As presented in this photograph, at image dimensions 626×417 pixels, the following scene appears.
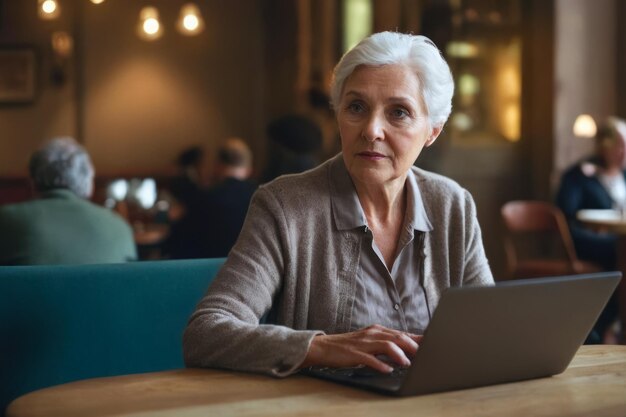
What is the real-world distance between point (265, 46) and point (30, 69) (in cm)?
247

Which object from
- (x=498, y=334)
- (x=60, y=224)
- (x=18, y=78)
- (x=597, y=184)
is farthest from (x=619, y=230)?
(x=18, y=78)

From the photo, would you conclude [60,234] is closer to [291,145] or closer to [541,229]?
[291,145]

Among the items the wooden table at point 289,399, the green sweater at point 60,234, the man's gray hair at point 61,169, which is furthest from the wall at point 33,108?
the wooden table at point 289,399

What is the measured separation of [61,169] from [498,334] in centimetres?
256

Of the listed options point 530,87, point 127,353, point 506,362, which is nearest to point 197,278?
point 127,353

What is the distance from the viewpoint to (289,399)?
5.15ft

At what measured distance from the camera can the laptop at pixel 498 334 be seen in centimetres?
151

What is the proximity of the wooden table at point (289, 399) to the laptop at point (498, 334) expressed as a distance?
0.08ft

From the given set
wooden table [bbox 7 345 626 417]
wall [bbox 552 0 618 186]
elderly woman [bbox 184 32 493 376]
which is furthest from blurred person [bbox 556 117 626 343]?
wooden table [bbox 7 345 626 417]

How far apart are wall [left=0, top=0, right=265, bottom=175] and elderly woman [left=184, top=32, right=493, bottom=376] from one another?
8262 millimetres

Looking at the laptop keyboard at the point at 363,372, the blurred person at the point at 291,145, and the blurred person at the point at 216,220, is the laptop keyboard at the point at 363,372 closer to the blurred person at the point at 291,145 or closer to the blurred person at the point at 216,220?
the blurred person at the point at 216,220

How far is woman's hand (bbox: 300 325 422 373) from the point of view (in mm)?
1722

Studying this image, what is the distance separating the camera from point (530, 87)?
8.30m

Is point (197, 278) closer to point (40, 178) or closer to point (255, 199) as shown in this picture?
point (255, 199)
